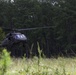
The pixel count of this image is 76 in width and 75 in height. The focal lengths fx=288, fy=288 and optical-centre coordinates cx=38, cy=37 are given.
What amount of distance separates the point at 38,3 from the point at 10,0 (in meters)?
6.51

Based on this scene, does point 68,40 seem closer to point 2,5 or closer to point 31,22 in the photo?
point 31,22

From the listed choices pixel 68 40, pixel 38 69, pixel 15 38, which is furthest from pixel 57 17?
pixel 38 69

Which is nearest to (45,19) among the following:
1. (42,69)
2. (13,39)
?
(13,39)

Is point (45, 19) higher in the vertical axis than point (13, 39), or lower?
lower

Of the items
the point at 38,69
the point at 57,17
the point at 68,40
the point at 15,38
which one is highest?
the point at 38,69

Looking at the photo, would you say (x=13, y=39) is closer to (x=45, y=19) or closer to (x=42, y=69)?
(x=42, y=69)

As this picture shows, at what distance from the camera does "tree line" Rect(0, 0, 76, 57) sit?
5059cm

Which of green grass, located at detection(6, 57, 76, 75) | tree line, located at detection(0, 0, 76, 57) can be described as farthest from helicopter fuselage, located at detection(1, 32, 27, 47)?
tree line, located at detection(0, 0, 76, 57)

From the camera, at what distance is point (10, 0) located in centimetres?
5950

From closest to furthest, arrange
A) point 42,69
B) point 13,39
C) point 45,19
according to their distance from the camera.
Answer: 1. point 42,69
2. point 13,39
3. point 45,19

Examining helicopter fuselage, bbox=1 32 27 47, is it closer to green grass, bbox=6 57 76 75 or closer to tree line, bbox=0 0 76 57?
green grass, bbox=6 57 76 75

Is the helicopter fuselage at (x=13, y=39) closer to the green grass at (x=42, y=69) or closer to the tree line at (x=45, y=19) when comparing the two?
the green grass at (x=42, y=69)

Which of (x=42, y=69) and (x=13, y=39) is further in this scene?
(x=13, y=39)

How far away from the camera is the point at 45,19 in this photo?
2200 inches
